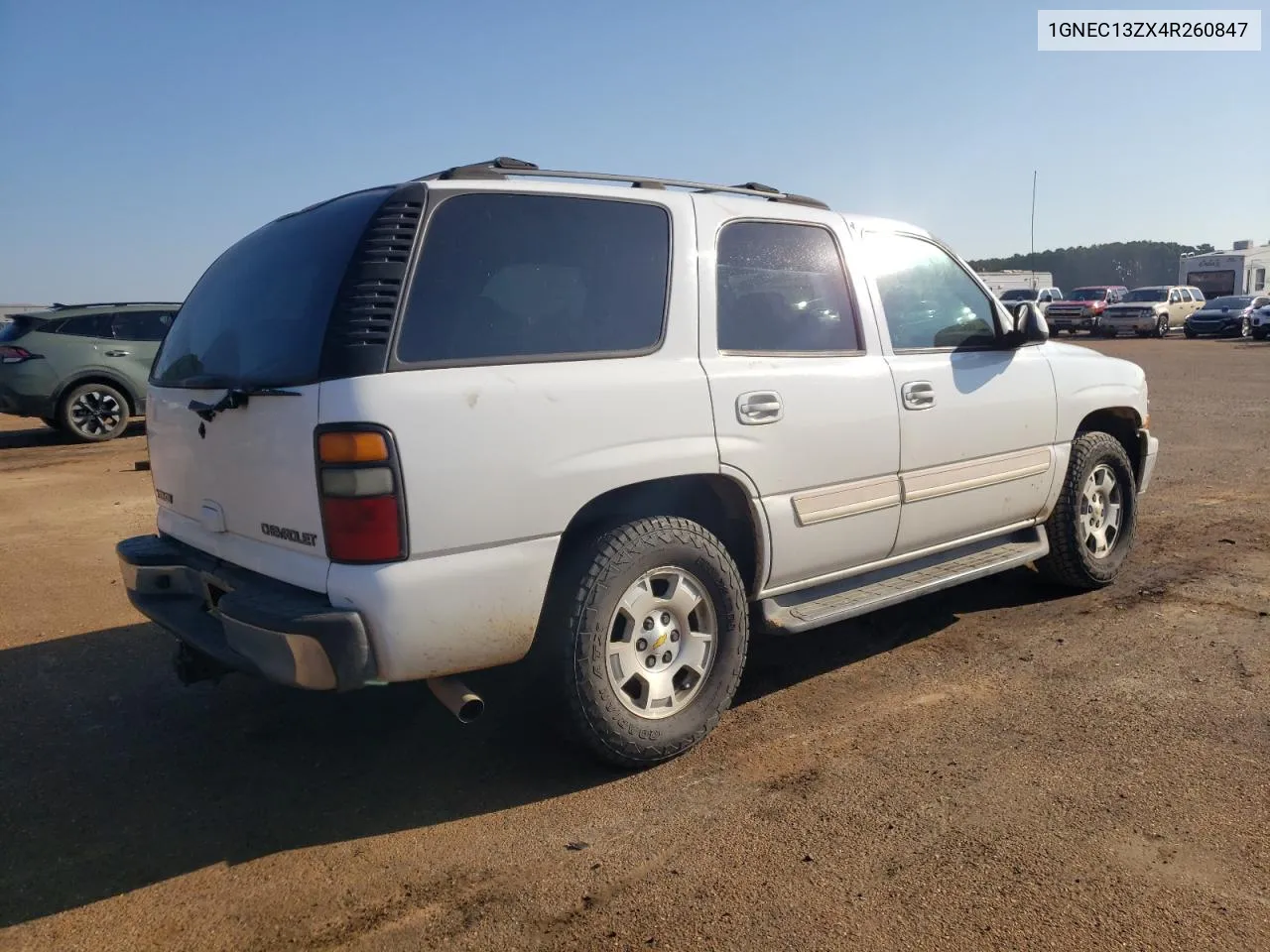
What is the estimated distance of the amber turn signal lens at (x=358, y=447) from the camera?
2744mm

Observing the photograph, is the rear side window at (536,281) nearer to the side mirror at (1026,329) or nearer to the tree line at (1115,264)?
the side mirror at (1026,329)

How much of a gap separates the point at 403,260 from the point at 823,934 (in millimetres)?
2183

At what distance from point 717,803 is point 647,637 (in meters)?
0.59

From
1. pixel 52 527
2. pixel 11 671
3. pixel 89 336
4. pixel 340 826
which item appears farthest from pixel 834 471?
pixel 89 336

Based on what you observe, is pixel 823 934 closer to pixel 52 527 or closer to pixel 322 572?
pixel 322 572

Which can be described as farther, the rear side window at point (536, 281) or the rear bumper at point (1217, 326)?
the rear bumper at point (1217, 326)

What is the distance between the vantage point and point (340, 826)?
3086 mm

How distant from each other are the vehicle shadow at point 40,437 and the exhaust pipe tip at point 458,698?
36.9ft

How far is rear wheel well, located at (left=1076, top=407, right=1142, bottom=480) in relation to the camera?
17.3 feet

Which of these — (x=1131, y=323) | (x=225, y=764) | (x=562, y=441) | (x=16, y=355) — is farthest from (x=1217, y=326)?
(x=225, y=764)

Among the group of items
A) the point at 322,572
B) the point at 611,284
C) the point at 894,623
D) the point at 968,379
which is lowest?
the point at 894,623

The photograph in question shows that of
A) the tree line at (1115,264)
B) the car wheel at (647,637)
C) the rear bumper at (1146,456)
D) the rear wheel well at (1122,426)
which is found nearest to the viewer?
the car wheel at (647,637)

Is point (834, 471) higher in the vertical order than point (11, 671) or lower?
higher

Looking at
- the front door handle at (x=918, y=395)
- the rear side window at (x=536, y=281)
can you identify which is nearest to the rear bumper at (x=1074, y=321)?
the front door handle at (x=918, y=395)
